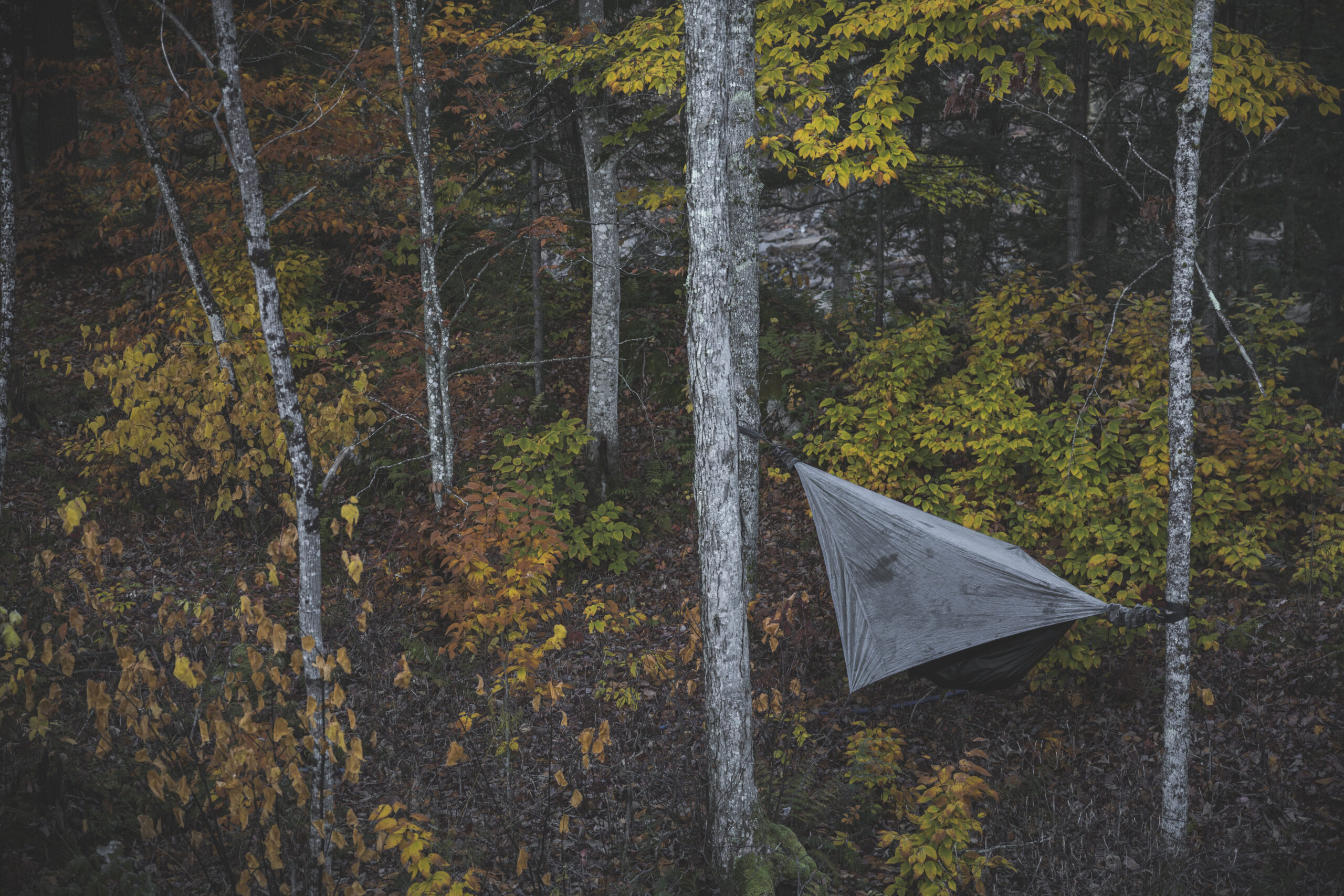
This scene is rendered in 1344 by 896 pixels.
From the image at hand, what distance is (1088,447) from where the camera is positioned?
605cm

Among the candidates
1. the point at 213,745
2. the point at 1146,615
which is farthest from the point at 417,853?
the point at 1146,615

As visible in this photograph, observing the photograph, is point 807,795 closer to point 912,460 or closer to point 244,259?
point 912,460

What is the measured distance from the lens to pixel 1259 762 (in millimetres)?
4992

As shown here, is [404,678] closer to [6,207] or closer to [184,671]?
[184,671]

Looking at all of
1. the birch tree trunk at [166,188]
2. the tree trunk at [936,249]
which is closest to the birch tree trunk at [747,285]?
the birch tree trunk at [166,188]

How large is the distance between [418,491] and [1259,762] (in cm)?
790

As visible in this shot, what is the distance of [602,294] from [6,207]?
504 cm

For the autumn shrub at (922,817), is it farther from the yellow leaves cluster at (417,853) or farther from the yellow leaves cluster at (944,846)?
the yellow leaves cluster at (417,853)

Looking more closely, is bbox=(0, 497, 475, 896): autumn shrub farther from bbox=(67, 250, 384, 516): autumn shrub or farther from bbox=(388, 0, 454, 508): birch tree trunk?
bbox=(388, 0, 454, 508): birch tree trunk

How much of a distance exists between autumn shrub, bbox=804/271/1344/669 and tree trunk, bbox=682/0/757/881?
290 centimetres

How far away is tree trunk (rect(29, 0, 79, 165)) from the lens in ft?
35.2

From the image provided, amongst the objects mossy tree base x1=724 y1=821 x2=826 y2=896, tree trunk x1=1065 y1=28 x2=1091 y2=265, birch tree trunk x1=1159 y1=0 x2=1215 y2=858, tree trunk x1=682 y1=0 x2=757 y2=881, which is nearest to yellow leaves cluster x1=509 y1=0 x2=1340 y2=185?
birch tree trunk x1=1159 y1=0 x2=1215 y2=858

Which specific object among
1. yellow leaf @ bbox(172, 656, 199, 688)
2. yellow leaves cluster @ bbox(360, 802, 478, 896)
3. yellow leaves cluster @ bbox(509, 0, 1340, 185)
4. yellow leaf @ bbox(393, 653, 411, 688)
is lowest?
yellow leaves cluster @ bbox(360, 802, 478, 896)

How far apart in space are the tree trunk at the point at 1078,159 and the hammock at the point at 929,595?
509 centimetres
